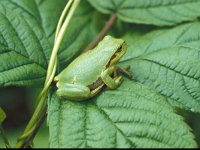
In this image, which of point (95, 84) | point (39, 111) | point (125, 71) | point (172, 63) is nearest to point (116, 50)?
point (125, 71)

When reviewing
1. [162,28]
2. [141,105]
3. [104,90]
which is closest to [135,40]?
[162,28]

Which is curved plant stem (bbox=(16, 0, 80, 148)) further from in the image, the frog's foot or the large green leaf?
the frog's foot

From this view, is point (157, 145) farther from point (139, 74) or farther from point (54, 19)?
point (54, 19)

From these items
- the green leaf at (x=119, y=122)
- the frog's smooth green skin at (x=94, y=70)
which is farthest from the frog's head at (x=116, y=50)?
the green leaf at (x=119, y=122)

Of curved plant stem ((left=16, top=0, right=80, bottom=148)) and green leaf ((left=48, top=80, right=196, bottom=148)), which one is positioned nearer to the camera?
green leaf ((left=48, top=80, right=196, bottom=148))

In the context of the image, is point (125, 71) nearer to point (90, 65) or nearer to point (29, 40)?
point (90, 65)

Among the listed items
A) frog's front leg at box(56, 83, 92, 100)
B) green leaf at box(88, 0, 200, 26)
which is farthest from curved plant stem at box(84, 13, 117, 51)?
frog's front leg at box(56, 83, 92, 100)
